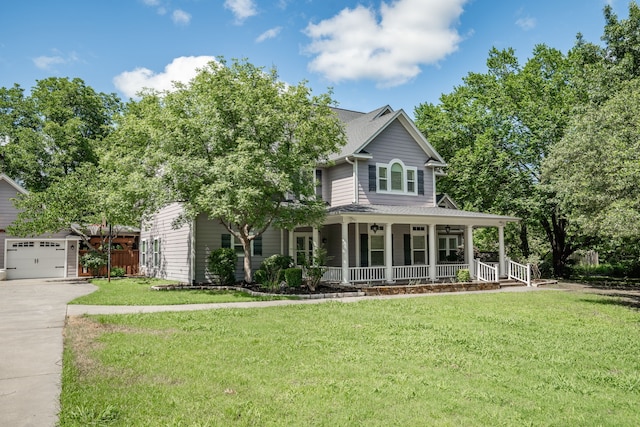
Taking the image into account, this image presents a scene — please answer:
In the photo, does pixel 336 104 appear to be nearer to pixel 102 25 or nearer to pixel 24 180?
pixel 102 25

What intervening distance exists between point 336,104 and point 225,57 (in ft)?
14.6

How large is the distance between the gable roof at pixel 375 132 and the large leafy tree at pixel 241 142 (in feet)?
10.0

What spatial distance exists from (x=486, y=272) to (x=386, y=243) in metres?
5.55

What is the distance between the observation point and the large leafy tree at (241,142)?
14750mm

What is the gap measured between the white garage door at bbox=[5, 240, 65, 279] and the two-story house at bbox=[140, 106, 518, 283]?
22.2 ft

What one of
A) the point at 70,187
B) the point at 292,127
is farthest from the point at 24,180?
the point at 292,127

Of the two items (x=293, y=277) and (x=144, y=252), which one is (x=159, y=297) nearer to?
(x=293, y=277)

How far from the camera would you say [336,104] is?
1714cm

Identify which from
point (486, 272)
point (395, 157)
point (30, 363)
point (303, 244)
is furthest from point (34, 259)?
point (486, 272)

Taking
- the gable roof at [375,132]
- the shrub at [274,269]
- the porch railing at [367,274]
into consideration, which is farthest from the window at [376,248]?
the shrub at [274,269]

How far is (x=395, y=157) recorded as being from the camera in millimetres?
21188

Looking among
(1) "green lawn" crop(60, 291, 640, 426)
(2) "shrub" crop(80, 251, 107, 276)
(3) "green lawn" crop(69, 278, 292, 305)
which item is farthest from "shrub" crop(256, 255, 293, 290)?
(2) "shrub" crop(80, 251, 107, 276)

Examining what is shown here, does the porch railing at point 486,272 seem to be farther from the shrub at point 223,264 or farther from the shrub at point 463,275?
the shrub at point 223,264

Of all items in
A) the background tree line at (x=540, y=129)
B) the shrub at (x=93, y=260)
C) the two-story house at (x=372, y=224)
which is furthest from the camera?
the shrub at (x=93, y=260)
